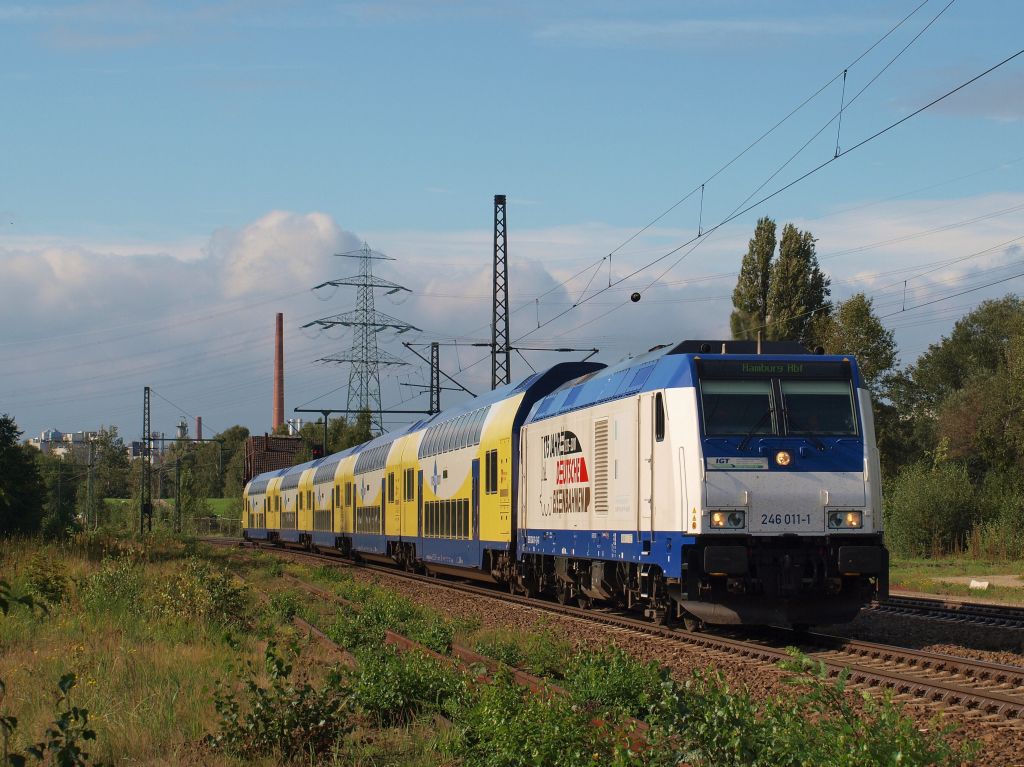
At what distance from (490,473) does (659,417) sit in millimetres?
9623

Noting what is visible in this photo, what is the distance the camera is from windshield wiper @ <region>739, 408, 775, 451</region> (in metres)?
14.9

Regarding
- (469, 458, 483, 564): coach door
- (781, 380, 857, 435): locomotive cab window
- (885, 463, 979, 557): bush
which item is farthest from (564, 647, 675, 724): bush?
(885, 463, 979, 557): bush

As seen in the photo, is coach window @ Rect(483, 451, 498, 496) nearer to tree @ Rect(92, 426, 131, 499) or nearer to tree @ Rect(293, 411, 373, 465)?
tree @ Rect(293, 411, 373, 465)

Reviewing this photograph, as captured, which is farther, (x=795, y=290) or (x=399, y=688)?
(x=795, y=290)

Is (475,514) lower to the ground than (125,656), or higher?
higher

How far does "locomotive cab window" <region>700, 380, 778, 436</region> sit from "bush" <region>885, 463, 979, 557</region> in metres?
24.4

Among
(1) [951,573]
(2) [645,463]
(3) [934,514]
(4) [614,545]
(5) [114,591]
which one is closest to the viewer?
(2) [645,463]

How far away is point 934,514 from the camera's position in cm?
3747

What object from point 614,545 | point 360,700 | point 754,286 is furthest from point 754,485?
point 754,286

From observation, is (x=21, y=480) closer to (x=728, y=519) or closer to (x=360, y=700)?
(x=728, y=519)

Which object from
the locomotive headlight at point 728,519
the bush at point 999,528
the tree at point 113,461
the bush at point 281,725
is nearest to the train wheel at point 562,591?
the locomotive headlight at point 728,519

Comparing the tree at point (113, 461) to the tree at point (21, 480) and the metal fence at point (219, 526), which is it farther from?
the tree at point (21, 480)

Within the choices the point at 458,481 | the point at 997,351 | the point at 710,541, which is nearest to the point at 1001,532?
the point at 458,481

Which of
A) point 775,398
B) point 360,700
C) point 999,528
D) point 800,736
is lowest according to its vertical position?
point 360,700
